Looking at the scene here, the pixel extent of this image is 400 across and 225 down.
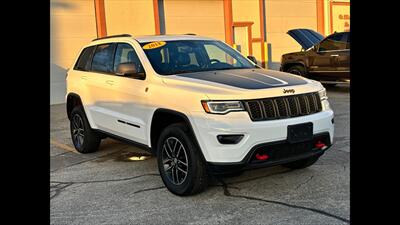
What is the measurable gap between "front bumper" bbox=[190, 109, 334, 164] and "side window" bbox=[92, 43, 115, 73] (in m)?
2.33

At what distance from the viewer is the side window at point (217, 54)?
18.7 feet

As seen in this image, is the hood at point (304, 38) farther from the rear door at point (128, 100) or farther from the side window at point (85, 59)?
the rear door at point (128, 100)

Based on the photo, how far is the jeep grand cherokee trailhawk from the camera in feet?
13.5

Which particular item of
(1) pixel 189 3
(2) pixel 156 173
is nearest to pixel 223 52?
(2) pixel 156 173

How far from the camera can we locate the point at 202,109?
13.7 ft

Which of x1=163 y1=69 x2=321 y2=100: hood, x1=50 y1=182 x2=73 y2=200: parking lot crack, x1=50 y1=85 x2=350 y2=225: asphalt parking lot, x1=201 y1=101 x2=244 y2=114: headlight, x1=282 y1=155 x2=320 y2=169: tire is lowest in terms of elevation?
x1=50 y1=182 x2=73 y2=200: parking lot crack

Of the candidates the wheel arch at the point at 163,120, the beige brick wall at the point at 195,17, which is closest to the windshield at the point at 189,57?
the wheel arch at the point at 163,120

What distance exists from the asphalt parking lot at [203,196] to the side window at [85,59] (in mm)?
1495

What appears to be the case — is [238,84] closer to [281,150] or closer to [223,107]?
[223,107]

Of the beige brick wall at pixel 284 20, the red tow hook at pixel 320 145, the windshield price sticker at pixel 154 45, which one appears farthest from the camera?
the beige brick wall at pixel 284 20

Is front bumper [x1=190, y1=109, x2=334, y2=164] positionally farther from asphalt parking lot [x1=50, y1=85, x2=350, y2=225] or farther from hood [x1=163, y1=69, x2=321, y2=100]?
asphalt parking lot [x1=50, y1=85, x2=350, y2=225]

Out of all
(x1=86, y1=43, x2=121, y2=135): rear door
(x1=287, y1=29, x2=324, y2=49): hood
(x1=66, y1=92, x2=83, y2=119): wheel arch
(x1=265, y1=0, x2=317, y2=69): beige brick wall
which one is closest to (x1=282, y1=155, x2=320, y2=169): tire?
(x1=86, y1=43, x2=121, y2=135): rear door

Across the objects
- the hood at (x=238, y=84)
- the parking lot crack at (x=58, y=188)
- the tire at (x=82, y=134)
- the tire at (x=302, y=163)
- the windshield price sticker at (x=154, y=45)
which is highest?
the windshield price sticker at (x=154, y=45)
